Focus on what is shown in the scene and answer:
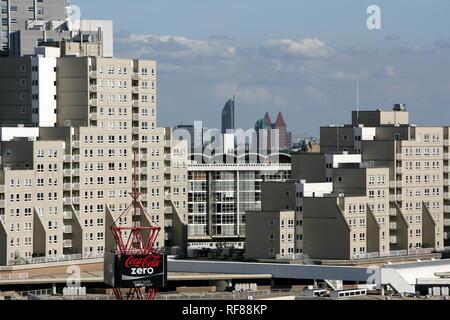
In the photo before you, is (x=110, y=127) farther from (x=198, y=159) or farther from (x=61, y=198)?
(x=198, y=159)

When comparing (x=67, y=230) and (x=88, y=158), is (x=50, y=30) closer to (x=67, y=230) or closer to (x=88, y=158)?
(x=88, y=158)

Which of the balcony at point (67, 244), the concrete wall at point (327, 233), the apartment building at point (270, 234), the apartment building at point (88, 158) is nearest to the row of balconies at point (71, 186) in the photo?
the apartment building at point (88, 158)

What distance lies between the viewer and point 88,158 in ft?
223

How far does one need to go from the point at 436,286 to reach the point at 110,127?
18.3 meters

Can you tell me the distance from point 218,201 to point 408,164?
1019 cm

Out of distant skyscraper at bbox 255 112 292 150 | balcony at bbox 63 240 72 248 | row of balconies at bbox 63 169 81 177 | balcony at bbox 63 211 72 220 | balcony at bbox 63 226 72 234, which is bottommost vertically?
balcony at bbox 63 240 72 248

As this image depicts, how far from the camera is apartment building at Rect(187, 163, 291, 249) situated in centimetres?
7600

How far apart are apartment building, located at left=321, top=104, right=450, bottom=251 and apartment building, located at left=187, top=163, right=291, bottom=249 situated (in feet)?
19.0

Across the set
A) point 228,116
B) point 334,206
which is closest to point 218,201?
point 334,206

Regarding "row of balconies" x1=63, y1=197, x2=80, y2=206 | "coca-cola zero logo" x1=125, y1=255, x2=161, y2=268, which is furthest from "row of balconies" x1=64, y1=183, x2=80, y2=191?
"coca-cola zero logo" x1=125, y1=255, x2=161, y2=268

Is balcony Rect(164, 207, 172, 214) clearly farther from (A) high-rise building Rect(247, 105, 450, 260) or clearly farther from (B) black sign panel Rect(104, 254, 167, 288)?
(B) black sign panel Rect(104, 254, 167, 288)


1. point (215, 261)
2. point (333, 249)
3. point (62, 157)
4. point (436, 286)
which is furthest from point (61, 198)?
point (436, 286)

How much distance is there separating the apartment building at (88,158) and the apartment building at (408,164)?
8310 millimetres

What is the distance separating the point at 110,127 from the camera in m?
69.6
